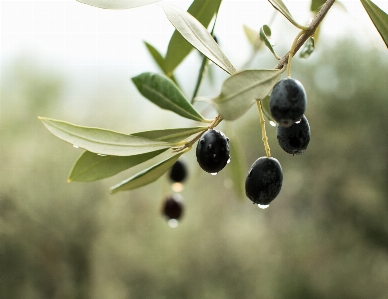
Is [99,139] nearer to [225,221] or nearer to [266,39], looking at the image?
[266,39]

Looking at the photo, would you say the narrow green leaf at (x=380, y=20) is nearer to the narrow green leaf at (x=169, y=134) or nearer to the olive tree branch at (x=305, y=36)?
the olive tree branch at (x=305, y=36)

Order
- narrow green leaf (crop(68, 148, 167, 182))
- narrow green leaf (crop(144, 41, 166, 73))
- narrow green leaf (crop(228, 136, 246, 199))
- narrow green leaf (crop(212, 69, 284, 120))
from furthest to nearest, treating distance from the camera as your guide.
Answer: narrow green leaf (crop(228, 136, 246, 199))
narrow green leaf (crop(144, 41, 166, 73))
narrow green leaf (crop(68, 148, 167, 182))
narrow green leaf (crop(212, 69, 284, 120))

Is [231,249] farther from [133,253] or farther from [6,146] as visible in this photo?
[6,146]

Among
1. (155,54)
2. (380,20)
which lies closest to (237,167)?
(155,54)

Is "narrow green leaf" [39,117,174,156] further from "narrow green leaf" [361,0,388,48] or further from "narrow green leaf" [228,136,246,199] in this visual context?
"narrow green leaf" [228,136,246,199]

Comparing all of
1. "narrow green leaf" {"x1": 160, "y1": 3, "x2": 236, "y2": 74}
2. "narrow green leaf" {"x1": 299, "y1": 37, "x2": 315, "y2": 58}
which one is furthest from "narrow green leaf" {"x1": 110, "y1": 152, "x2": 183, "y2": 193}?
"narrow green leaf" {"x1": 299, "y1": 37, "x2": 315, "y2": 58}

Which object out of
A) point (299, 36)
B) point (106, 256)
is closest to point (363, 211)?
point (106, 256)

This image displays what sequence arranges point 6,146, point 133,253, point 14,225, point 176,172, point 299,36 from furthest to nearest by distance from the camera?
point 133,253 < point 14,225 < point 6,146 < point 176,172 < point 299,36
